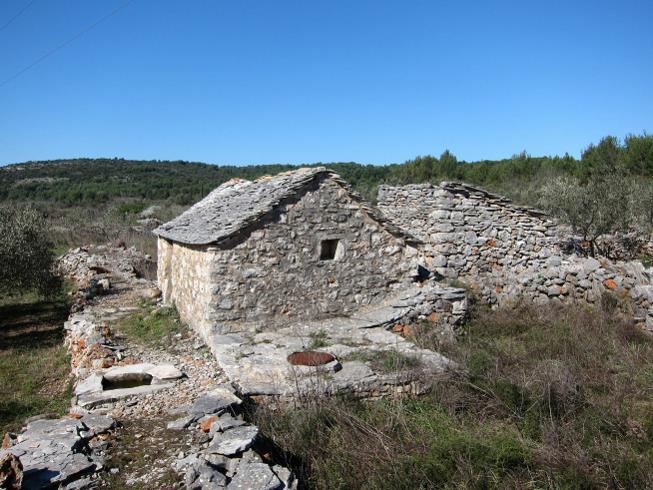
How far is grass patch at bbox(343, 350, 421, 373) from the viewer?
7445mm

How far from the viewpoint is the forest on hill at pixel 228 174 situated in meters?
25.3

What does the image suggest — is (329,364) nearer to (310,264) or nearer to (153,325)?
(310,264)

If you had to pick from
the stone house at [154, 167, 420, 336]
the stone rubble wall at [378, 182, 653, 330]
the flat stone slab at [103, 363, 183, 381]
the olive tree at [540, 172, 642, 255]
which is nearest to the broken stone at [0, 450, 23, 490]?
the flat stone slab at [103, 363, 183, 381]

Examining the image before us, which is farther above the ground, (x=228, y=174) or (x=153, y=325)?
(x=228, y=174)

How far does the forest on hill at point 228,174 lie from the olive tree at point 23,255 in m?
15.0

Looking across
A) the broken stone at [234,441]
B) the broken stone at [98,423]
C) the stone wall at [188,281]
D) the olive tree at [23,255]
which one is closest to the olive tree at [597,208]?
the stone wall at [188,281]

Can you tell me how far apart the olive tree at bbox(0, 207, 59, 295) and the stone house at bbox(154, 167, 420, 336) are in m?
5.23

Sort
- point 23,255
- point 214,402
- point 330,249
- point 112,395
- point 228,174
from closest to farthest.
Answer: point 214,402 < point 112,395 < point 330,249 < point 23,255 < point 228,174

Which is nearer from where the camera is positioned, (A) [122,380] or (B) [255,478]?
(B) [255,478]

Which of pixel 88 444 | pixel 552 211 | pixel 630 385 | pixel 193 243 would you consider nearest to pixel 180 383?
pixel 88 444

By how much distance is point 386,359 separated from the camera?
7.77 meters

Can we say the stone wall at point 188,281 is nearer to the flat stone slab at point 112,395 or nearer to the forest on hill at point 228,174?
the flat stone slab at point 112,395

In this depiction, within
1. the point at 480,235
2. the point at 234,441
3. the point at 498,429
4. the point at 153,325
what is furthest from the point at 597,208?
the point at 234,441

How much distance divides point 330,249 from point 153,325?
15.2 ft
